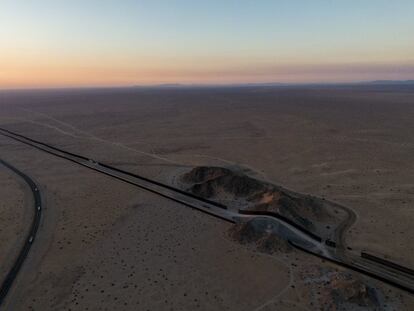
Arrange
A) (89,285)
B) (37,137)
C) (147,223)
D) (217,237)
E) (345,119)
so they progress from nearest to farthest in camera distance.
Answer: (89,285) < (217,237) < (147,223) < (37,137) < (345,119)

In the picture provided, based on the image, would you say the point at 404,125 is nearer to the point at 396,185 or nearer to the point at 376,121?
the point at 376,121

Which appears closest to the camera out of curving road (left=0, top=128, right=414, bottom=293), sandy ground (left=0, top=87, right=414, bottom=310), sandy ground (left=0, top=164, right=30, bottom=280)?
sandy ground (left=0, top=87, right=414, bottom=310)

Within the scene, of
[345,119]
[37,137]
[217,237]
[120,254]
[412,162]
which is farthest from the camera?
[345,119]

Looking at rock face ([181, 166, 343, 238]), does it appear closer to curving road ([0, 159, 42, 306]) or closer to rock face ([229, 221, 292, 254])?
rock face ([229, 221, 292, 254])

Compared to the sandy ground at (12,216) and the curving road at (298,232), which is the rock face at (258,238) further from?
the sandy ground at (12,216)

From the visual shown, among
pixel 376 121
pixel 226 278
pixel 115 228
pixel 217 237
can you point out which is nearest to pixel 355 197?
pixel 217 237

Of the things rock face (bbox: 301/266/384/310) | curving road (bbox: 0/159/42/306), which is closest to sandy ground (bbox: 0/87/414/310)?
curving road (bbox: 0/159/42/306)
